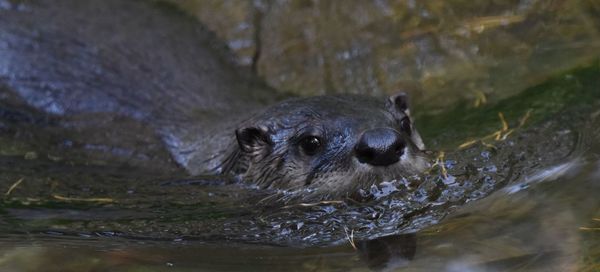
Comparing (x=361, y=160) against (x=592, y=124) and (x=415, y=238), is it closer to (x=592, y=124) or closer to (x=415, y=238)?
(x=415, y=238)

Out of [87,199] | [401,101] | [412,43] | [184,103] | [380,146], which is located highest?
[412,43]

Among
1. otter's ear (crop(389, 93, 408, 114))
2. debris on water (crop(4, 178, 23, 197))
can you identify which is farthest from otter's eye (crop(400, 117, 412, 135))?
debris on water (crop(4, 178, 23, 197))

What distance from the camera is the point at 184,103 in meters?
4.92

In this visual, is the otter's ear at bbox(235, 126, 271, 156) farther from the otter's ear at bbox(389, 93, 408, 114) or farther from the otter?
the otter's ear at bbox(389, 93, 408, 114)

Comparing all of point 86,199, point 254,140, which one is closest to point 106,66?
point 86,199

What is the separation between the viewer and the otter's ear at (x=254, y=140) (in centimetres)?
398

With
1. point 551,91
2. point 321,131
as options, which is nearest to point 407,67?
point 551,91

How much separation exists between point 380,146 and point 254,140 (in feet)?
2.52

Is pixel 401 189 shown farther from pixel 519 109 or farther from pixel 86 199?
pixel 86 199

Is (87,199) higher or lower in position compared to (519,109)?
lower

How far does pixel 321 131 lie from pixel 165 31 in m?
2.25

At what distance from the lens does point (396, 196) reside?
3596 mm

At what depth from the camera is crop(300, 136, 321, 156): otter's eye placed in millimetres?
3770

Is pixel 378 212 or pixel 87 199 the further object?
pixel 87 199
